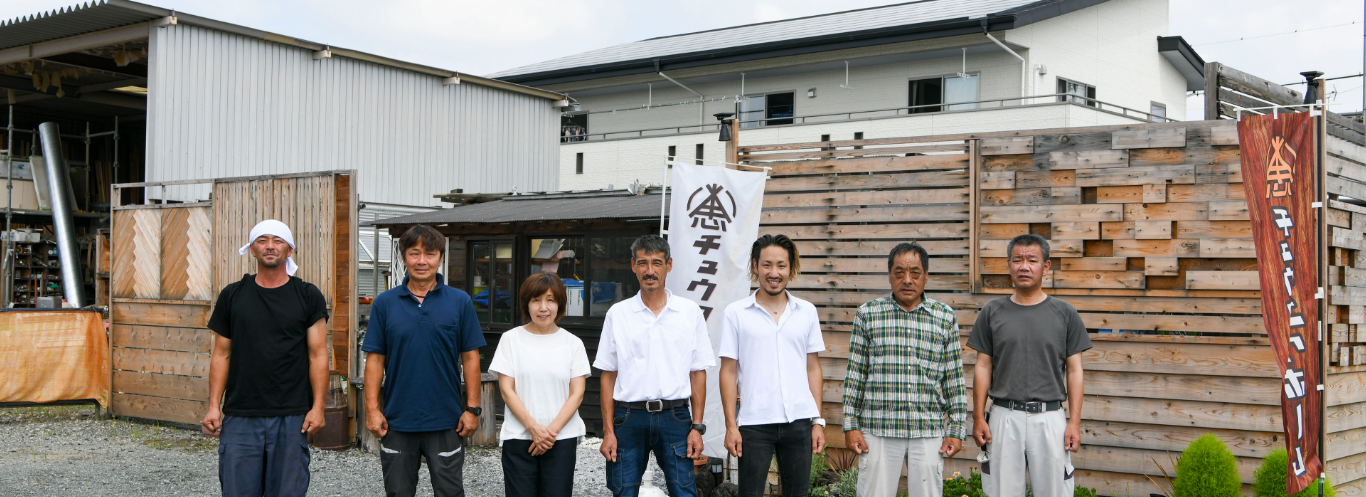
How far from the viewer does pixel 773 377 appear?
186 inches

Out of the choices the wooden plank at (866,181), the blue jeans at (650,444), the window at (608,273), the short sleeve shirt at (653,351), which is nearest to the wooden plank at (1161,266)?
the wooden plank at (866,181)

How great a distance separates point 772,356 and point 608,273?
6.63 metres

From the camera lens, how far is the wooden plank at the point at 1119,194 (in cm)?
638

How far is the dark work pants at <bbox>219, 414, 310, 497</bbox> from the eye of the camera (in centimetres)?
492

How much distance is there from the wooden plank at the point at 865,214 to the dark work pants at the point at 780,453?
8.50ft

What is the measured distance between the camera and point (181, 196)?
1395cm

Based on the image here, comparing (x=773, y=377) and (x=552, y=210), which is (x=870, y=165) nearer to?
(x=773, y=377)

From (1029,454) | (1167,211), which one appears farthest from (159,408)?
(1167,211)

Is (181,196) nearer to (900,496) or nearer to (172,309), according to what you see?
(172,309)

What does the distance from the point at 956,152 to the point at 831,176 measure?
3.28 ft

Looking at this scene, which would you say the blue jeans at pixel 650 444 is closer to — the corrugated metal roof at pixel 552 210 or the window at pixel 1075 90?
the corrugated metal roof at pixel 552 210

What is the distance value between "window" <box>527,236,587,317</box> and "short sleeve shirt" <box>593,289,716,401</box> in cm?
647

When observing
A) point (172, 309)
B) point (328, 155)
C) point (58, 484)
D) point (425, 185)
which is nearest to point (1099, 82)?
point (425, 185)

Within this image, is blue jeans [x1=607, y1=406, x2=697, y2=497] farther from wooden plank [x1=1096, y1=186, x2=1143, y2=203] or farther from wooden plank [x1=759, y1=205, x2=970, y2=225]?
wooden plank [x1=1096, y1=186, x2=1143, y2=203]
